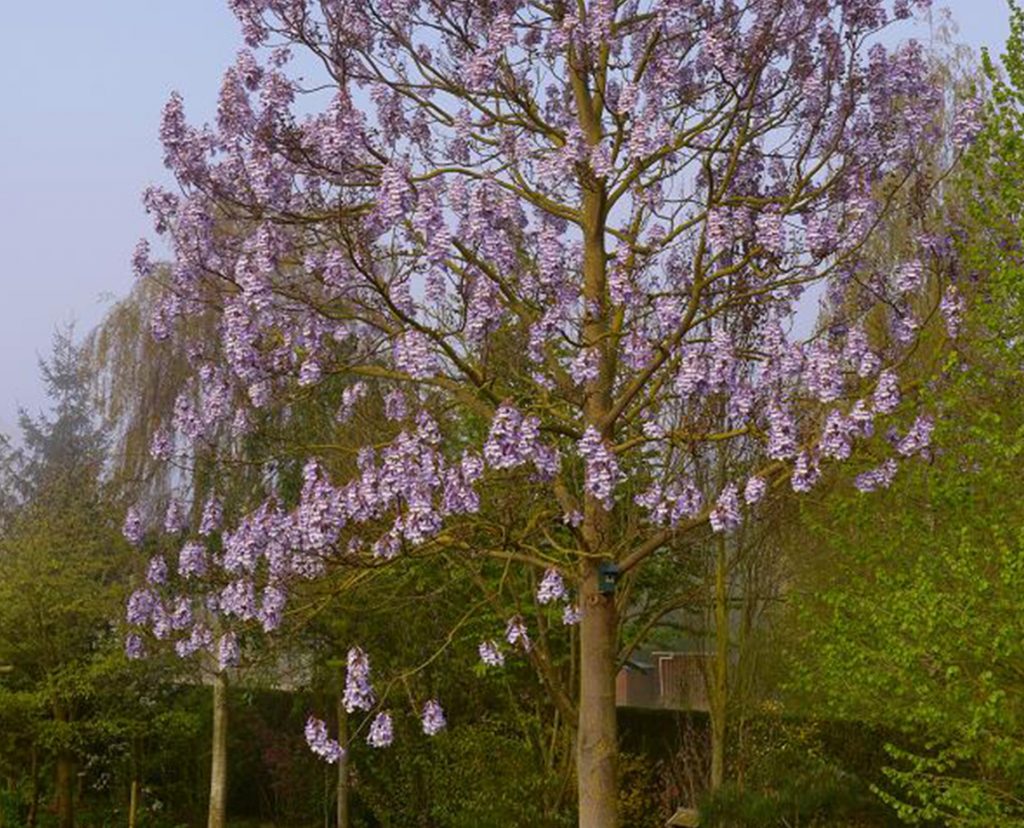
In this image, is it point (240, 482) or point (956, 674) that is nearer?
point (956, 674)

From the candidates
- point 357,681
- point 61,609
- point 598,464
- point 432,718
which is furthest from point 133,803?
point 598,464

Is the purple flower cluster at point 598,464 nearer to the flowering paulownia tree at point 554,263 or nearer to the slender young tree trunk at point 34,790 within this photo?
the flowering paulownia tree at point 554,263

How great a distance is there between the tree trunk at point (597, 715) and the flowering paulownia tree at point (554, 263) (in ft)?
0.07

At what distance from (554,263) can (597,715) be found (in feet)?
13.2

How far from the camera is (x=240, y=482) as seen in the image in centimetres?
2208

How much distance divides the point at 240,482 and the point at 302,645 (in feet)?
9.13

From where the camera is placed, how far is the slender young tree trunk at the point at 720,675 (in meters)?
17.8

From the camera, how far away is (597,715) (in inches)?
484

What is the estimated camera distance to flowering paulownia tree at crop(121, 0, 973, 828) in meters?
11.1

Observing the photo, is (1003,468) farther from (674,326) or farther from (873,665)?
(674,326)

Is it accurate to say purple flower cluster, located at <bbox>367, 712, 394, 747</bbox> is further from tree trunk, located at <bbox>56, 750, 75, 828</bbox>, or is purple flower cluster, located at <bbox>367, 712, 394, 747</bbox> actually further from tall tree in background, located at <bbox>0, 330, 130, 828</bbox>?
tree trunk, located at <bbox>56, 750, 75, 828</bbox>

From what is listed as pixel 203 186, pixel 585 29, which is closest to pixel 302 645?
pixel 203 186

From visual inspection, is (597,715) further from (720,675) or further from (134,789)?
(134,789)

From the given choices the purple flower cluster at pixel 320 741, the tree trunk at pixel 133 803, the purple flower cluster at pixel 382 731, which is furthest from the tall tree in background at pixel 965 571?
the tree trunk at pixel 133 803
